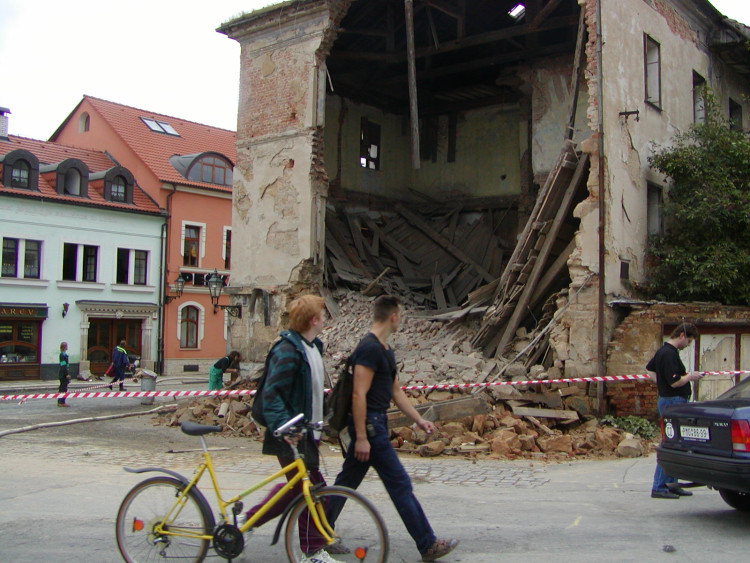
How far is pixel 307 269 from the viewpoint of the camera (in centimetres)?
1703

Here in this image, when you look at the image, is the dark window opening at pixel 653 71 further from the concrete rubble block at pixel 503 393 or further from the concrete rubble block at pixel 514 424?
the concrete rubble block at pixel 514 424

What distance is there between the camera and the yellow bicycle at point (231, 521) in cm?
482

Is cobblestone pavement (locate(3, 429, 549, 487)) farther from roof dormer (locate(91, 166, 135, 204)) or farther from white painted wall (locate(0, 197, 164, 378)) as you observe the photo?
roof dormer (locate(91, 166, 135, 204))

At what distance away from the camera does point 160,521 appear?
16.5ft

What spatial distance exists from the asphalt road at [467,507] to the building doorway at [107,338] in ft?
63.8

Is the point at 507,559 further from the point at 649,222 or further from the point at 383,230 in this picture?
the point at 383,230

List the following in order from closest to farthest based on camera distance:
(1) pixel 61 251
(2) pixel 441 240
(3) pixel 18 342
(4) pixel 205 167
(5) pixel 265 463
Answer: (5) pixel 265 463 < (2) pixel 441 240 < (3) pixel 18 342 < (1) pixel 61 251 < (4) pixel 205 167

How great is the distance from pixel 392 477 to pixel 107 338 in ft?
93.3

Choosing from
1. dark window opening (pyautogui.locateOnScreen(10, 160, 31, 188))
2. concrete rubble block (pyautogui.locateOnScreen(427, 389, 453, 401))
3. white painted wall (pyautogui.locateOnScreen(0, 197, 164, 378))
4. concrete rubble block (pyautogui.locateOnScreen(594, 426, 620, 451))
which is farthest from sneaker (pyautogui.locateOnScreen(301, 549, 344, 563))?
dark window opening (pyautogui.locateOnScreen(10, 160, 31, 188))

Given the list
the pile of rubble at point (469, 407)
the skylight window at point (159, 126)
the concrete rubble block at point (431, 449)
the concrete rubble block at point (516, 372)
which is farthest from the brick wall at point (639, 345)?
the skylight window at point (159, 126)

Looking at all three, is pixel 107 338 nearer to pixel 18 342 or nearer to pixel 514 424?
pixel 18 342

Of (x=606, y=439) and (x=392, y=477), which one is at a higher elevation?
(x=392, y=477)

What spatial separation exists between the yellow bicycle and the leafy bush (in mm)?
8740

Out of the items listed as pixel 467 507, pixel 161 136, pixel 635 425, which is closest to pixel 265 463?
pixel 467 507
